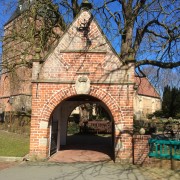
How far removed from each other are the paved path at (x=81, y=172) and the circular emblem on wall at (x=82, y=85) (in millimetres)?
2768

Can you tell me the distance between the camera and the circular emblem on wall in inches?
422

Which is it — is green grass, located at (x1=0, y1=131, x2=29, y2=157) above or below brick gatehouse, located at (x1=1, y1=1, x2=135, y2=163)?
below

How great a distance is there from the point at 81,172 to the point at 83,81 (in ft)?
11.9

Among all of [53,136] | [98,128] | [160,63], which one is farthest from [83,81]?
[98,128]

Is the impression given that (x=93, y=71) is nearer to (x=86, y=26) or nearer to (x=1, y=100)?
(x=86, y=26)

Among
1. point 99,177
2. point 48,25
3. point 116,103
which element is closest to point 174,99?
point 48,25

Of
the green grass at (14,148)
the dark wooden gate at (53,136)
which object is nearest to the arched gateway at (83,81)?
the dark wooden gate at (53,136)

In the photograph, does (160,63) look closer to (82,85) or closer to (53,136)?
(82,85)

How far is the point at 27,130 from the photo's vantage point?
2241cm

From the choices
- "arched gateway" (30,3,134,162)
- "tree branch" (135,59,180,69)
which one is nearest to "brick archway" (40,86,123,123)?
"arched gateway" (30,3,134,162)

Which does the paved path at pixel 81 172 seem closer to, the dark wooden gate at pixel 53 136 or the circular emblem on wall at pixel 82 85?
the dark wooden gate at pixel 53 136

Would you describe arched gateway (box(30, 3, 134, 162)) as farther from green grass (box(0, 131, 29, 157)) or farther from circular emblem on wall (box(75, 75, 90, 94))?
green grass (box(0, 131, 29, 157))

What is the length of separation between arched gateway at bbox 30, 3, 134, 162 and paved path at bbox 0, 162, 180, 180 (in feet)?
3.39

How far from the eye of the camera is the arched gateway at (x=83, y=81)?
1051cm
